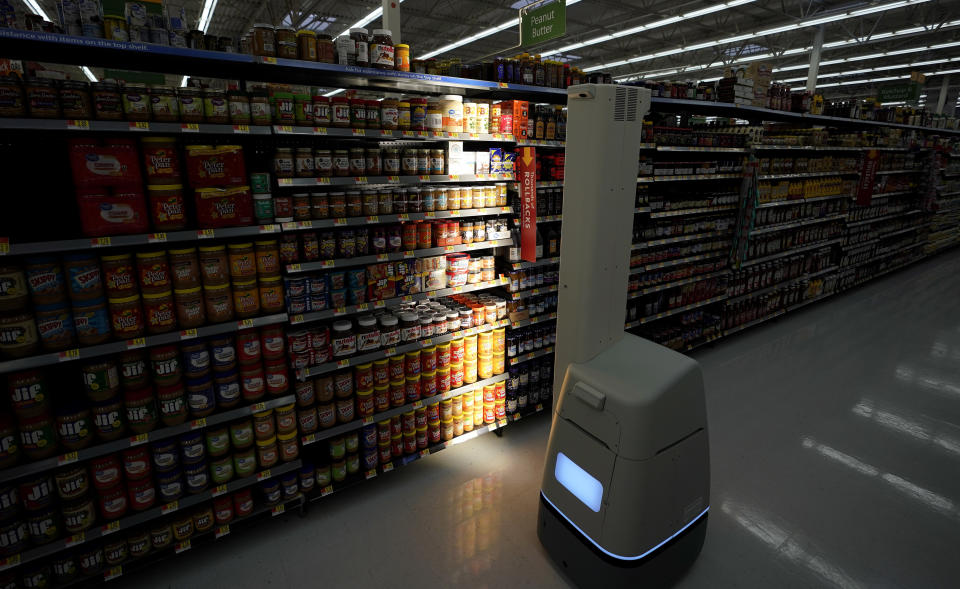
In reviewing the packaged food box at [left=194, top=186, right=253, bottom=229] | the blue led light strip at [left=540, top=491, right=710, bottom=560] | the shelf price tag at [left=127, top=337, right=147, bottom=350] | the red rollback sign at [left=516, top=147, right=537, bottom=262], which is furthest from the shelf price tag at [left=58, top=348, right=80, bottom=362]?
the red rollback sign at [left=516, top=147, right=537, bottom=262]

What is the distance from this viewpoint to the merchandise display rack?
196 centimetres

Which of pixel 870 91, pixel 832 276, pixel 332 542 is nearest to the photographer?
pixel 332 542

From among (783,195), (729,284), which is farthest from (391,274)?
(783,195)

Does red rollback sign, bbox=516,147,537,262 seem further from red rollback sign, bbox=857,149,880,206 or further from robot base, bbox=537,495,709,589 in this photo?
red rollback sign, bbox=857,149,880,206

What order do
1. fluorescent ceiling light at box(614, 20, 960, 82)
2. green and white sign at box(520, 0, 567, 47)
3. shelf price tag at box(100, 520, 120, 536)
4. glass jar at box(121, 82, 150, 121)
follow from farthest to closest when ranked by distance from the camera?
fluorescent ceiling light at box(614, 20, 960, 82) → green and white sign at box(520, 0, 567, 47) → shelf price tag at box(100, 520, 120, 536) → glass jar at box(121, 82, 150, 121)

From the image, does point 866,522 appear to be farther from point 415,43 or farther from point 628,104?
point 415,43

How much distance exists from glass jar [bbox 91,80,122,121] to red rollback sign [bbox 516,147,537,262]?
2181mm

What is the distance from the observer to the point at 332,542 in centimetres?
266

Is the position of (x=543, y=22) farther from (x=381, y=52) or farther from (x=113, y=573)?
(x=113, y=573)

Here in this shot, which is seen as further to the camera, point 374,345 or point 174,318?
point 374,345

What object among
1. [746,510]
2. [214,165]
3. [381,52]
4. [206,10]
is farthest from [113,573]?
[206,10]

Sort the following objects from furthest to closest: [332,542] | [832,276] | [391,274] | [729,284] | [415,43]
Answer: [415,43], [832,276], [729,284], [391,274], [332,542]

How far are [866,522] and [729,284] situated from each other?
120 inches

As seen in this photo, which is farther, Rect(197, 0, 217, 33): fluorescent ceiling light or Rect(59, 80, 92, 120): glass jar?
Rect(197, 0, 217, 33): fluorescent ceiling light
